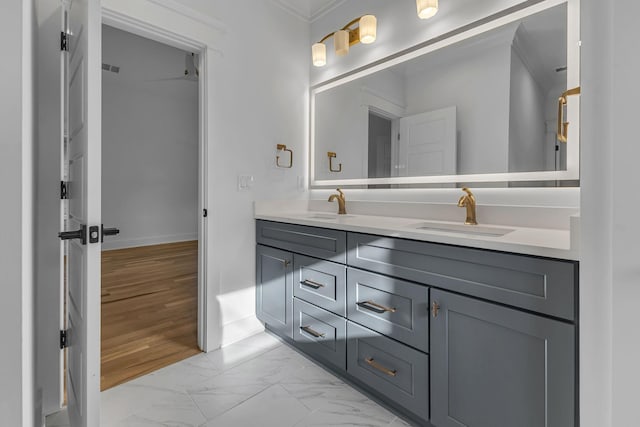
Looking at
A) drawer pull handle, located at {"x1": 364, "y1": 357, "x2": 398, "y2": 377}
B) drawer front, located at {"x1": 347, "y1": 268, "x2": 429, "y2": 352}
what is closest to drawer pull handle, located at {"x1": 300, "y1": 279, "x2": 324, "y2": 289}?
drawer front, located at {"x1": 347, "y1": 268, "x2": 429, "y2": 352}

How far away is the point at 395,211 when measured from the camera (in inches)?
81.4

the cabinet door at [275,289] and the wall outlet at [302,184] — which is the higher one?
the wall outlet at [302,184]

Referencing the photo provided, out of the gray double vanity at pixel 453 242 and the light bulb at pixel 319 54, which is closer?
the gray double vanity at pixel 453 242

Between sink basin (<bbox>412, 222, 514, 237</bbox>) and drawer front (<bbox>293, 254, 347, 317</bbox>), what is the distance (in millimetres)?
491

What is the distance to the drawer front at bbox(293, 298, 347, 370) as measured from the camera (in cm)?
168

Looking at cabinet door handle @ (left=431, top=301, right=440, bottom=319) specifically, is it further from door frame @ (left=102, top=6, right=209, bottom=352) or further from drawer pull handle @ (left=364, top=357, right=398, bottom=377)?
door frame @ (left=102, top=6, right=209, bottom=352)

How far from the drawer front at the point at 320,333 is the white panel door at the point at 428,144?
1.05 meters

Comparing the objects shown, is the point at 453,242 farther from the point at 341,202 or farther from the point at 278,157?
the point at 278,157

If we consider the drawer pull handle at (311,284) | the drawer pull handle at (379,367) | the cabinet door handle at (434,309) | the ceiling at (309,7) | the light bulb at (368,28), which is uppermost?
the ceiling at (309,7)

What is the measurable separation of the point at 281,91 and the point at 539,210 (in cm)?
189

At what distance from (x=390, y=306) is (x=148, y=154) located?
540cm

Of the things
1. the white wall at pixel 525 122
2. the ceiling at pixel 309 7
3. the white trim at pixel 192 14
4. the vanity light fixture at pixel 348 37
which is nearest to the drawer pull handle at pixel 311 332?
the white wall at pixel 525 122

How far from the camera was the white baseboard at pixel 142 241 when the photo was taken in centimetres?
494
